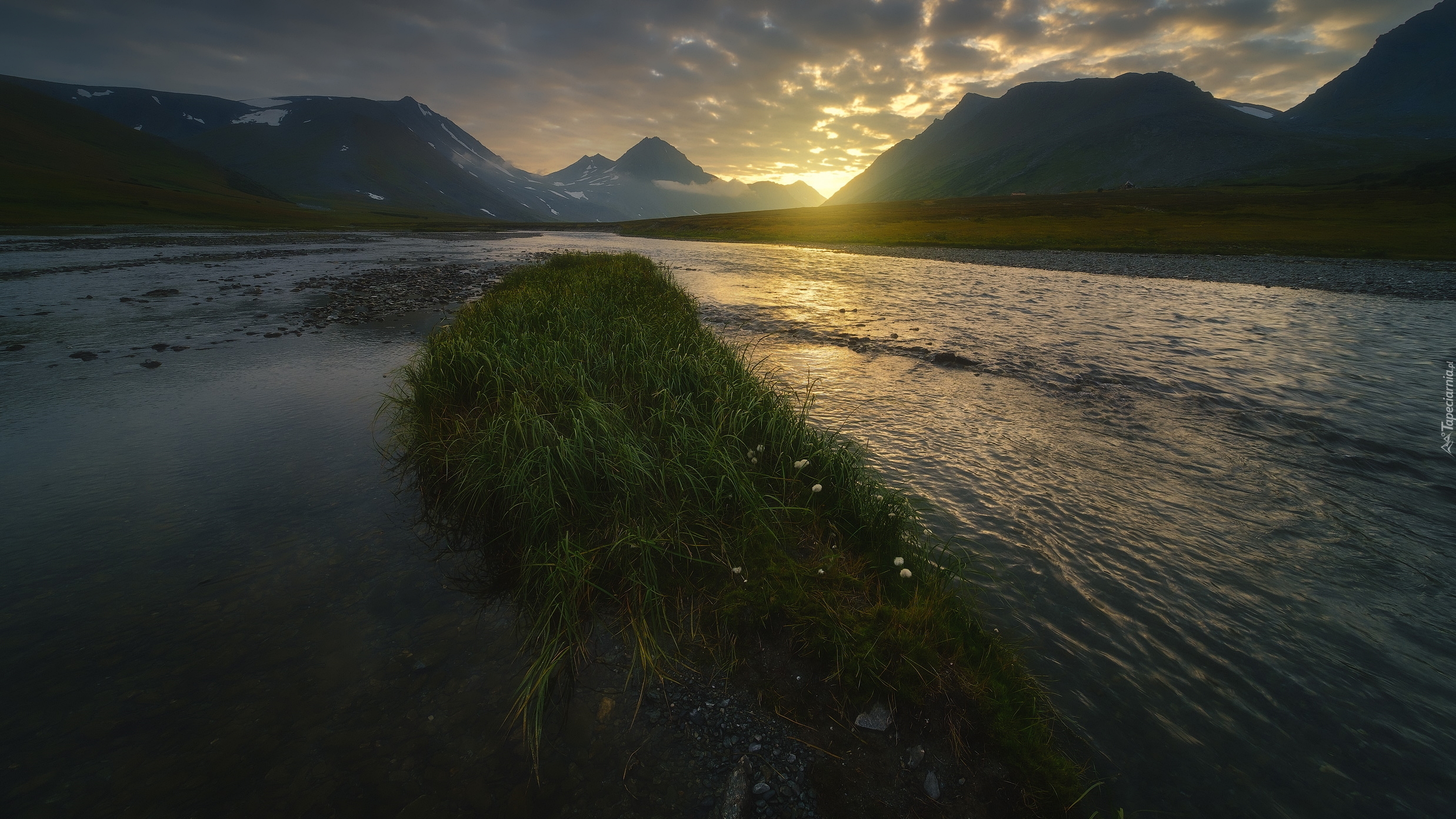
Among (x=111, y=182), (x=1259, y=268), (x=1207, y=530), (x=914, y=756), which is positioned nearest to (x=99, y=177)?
(x=111, y=182)

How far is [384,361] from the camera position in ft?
46.5

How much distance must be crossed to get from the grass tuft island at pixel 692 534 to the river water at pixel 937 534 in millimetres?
617

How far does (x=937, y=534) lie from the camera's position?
6816 mm

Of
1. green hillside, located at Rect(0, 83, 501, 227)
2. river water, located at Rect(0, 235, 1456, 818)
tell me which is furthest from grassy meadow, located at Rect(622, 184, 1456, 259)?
green hillside, located at Rect(0, 83, 501, 227)

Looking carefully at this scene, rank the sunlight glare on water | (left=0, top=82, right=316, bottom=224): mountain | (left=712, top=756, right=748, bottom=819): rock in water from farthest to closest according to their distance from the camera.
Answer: (left=0, top=82, right=316, bottom=224): mountain < the sunlight glare on water < (left=712, top=756, right=748, bottom=819): rock in water

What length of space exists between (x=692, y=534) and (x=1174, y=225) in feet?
277

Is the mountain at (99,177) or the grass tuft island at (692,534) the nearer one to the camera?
the grass tuft island at (692,534)

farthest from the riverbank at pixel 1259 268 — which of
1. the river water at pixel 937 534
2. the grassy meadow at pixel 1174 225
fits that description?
the river water at pixel 937 534

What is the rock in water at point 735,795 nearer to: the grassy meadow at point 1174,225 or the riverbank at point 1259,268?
the riverbank at point 1259,268

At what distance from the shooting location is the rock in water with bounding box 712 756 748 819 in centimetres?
356

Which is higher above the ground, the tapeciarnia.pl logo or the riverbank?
the riverbank

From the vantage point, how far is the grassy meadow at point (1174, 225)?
48125 mm

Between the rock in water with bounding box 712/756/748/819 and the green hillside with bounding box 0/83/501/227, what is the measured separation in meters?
111

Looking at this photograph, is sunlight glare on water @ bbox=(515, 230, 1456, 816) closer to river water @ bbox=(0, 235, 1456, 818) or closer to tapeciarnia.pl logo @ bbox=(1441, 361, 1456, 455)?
river water @ bbox=(0, 235, 1456, 818)
